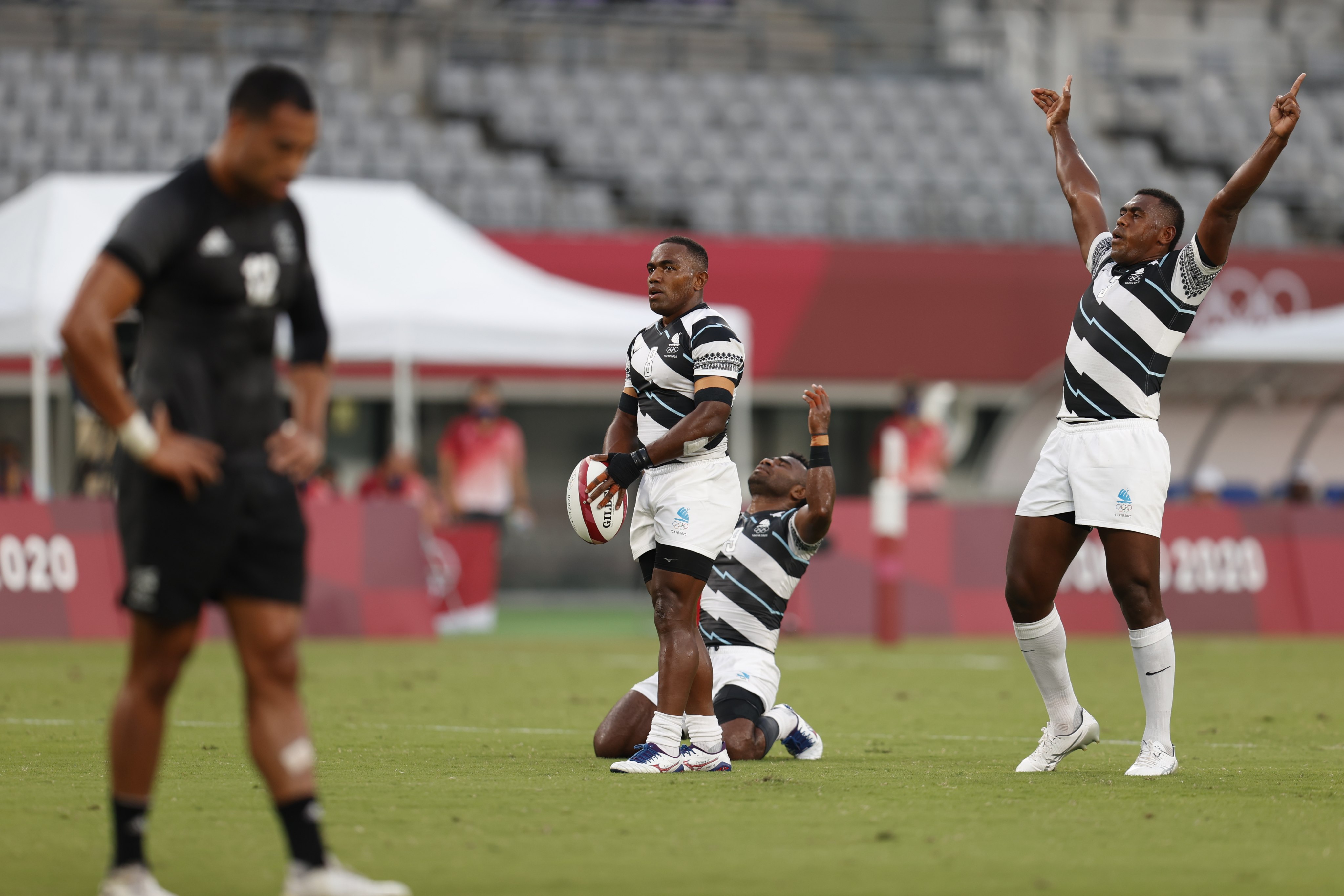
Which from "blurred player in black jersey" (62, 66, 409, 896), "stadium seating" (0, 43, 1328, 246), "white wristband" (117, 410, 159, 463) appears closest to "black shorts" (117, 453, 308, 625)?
"blurred player in black jersey" (62, 66, 409, 896)

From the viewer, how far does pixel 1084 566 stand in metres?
17.2

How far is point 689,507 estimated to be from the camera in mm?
7453

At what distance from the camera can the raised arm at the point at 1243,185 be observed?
22.3 feet

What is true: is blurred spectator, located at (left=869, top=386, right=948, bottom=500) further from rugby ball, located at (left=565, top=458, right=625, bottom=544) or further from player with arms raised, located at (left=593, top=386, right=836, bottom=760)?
rugby ball, located at (left=565, top=458, right=625, bottom=544)

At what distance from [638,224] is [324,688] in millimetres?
14198

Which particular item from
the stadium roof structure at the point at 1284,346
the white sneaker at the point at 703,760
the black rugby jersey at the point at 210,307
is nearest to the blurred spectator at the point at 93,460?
the white sneaker at the point at 703,760

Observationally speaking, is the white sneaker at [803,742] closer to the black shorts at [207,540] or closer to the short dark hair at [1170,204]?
the short dark hair at [1170,204]

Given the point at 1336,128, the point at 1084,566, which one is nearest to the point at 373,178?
the point at 1084,566

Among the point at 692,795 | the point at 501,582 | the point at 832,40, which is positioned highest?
the point at 832,40

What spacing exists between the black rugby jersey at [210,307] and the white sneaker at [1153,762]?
4.07 metres

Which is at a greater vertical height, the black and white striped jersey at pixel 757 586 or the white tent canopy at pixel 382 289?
the white tent canopy at pixel 382 289

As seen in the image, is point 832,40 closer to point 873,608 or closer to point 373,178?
point 373,178

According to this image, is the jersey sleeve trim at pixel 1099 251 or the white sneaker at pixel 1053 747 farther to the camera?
the jersey sleeve trim at pixel 1099 251

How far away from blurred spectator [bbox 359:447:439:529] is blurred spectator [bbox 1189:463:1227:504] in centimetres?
802
